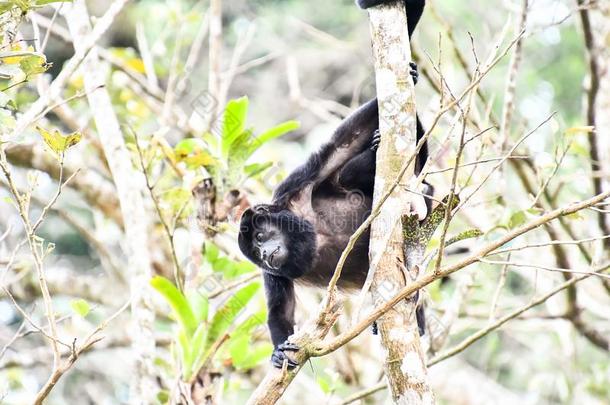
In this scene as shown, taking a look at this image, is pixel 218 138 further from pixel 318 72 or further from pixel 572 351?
pixel 318 72

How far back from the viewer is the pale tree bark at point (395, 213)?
111 inches

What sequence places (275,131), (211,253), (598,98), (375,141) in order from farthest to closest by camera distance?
(598,98), (275,131), (211,253), (375,141)

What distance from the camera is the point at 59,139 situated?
9.36ft

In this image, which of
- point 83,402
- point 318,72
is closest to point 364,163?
point 83,402

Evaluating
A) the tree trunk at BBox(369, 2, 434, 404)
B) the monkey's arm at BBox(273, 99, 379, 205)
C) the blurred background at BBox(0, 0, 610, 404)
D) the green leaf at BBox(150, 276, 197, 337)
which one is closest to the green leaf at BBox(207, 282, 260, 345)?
the blurred background at BBox(0, 0, 610, 404)

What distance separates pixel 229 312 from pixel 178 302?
30 centimetres

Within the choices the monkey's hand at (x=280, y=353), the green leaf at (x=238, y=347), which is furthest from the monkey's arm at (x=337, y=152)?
the monkey's hand at (x=280, y=353)

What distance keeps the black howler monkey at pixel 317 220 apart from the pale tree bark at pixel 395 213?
42.2 inches

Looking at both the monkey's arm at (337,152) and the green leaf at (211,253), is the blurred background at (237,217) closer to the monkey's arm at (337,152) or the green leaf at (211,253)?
the green leaf at (211,253)

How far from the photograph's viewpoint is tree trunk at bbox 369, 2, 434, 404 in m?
2.82

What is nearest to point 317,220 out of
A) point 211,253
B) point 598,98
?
point 211,253

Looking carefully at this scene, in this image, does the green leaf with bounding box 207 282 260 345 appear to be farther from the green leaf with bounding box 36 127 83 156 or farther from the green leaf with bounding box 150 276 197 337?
the green leaf with bounding box 36 127 83 156

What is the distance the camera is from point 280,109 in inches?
481

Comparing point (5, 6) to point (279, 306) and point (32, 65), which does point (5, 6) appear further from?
point (279, 306)
